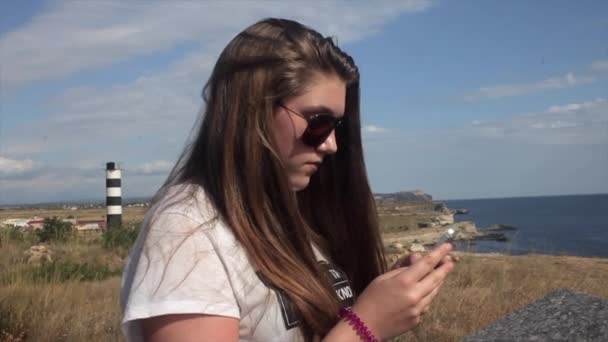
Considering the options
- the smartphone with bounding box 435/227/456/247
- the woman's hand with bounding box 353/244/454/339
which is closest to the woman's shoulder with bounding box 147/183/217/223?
the woman's hand with bounding box 353/244/454/339

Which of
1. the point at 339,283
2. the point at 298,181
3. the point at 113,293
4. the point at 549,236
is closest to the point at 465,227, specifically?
the point at 113,293

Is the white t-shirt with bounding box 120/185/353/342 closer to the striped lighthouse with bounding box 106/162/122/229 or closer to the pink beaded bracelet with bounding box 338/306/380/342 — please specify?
the pink beaded bracelet with bounding box 338/306/380/342

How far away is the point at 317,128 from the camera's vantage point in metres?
1.81

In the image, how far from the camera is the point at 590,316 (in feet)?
12.5

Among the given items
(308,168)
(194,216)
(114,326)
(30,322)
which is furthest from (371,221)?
(30,322)

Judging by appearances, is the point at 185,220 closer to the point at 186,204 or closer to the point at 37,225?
the point at 186,204

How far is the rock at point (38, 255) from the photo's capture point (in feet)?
29.0

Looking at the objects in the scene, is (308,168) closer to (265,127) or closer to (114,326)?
(265,127)

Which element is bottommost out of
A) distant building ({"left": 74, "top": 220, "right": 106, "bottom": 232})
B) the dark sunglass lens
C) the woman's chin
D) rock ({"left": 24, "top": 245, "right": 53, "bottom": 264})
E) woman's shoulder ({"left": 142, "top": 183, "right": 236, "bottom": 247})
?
rock ({"left": 24, "top": 245, "right": 53, "bottom": 264})

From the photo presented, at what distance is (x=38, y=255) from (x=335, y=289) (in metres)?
8.08

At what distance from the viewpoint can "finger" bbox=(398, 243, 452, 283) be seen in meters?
1.64

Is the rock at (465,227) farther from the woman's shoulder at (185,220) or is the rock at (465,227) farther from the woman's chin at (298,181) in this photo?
the woman's shoulder at (185,220)

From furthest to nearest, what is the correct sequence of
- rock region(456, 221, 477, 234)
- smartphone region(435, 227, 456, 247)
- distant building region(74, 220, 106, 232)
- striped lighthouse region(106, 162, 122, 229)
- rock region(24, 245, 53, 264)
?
distant building region(74, 220, 106, 232) < striped lighthouse region(106, 162, 122, 229) < rock region(24, 245, 53, 264) < rock region(456, 221, 477, 234) < smartphone region(435, 227, 456, 247)

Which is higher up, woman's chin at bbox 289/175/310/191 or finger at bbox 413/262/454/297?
woman's chin at bbox 289/175/310/191
